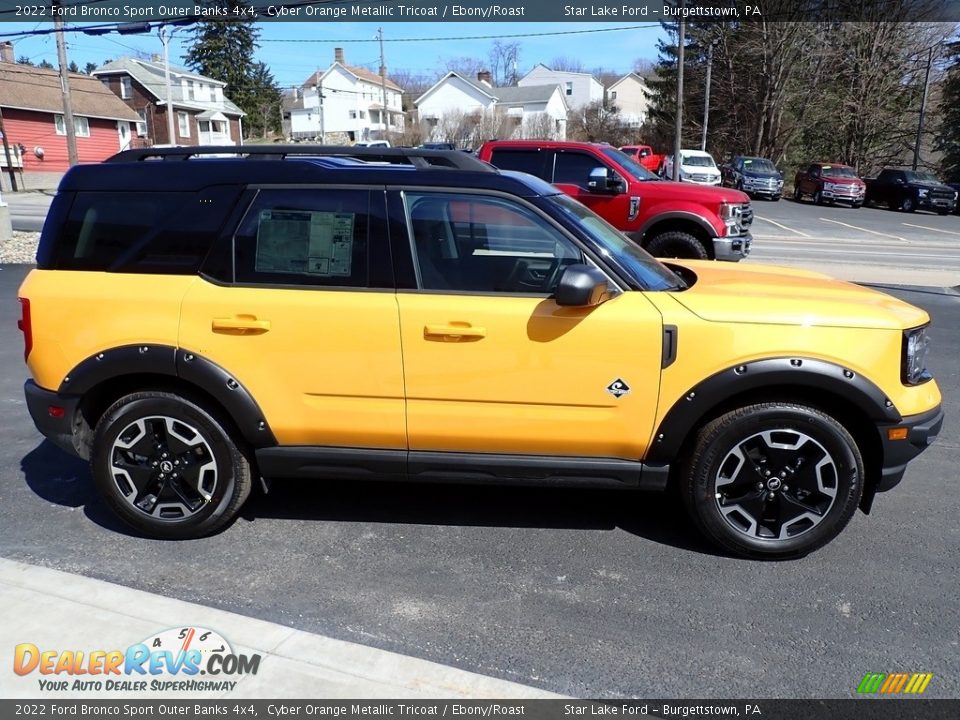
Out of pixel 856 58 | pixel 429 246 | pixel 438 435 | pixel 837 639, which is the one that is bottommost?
pixel 837 639

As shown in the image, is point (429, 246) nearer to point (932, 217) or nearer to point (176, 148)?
point (176, 148)

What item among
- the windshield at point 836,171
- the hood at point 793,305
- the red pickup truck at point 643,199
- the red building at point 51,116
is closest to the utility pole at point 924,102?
the windshield at point 836,171

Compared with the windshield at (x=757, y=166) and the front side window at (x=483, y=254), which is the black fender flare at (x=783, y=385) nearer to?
the front side window at (x=483, y=254)

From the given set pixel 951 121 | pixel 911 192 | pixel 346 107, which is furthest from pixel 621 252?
pixel 346 107

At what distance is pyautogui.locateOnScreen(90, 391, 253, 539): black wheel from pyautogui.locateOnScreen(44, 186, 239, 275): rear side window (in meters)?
0.66

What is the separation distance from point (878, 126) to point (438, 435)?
48.0 metres

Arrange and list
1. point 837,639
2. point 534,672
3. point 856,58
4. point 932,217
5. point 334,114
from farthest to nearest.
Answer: point 334,114, point 856,58, point 932,217, point 837,639, point 534,672

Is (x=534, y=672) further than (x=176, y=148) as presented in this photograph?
No

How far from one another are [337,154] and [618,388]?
202cm

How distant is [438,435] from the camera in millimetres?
3561

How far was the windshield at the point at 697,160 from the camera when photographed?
31234 millimetres

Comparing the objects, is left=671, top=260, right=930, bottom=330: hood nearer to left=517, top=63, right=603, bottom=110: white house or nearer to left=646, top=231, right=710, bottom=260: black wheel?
left=646, top=231, right=710, bottom=260: black wheel

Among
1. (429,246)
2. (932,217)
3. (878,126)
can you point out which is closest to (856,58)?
(878,126)

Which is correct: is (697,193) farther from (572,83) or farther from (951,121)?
(572,83)
